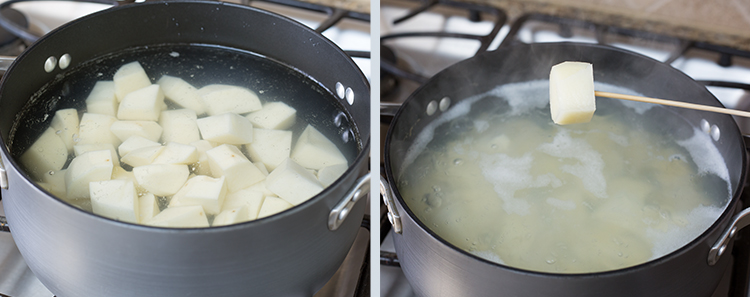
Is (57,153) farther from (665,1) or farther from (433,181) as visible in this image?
(665,1)

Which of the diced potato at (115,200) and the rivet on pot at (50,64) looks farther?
the rivet on pot at (50,64)

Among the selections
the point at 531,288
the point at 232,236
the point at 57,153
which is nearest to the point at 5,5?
the point at 57,153

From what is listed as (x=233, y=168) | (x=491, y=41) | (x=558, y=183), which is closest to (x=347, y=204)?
(x=233, y=168)

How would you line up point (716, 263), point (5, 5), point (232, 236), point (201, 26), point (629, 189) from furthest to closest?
point (5, 5) → point (201, 26) → point (629, 189) → point (716, 263) → point (232, 236)

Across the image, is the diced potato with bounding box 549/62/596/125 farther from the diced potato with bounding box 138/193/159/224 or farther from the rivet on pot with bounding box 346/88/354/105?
the diced potato with bounding box 138/193/159/224

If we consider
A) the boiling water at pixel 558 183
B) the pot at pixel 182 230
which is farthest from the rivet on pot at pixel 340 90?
the boiling water at pixel 558 183

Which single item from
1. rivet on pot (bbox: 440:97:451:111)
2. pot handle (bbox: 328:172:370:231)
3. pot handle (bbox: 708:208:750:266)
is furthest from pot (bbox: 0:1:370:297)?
pot handle (bbox: 708:208:750:266)

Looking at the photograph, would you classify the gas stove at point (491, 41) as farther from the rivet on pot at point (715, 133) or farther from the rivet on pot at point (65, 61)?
the rivet on pot at point (65, 61)
